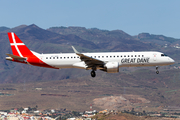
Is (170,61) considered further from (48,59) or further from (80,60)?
(48,59)

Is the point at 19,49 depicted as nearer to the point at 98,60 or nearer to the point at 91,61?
the point at 91,61

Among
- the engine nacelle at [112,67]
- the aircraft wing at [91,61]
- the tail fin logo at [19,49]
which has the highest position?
the tail fin logo at [19,49]

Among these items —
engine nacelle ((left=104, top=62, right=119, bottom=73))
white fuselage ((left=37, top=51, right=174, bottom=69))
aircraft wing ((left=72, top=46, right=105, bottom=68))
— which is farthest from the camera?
white fuselage ((left=37, top=51, right=174, bottom=69))

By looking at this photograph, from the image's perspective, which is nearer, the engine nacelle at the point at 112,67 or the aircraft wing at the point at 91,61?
the aircraft wing at the point at 91,61

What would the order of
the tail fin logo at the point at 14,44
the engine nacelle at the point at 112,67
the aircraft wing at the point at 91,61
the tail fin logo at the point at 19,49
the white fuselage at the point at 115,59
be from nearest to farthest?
1. the aircraft wing at the point at 91,61
2. the engine nacelle at the point at 112,67
3. the white fuselage at the point at 115,59
4. the tail fin logo at the point at 19,49
5. the tail fin logo at the point at 14,44

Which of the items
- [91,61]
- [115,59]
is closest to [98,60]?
[91,61]

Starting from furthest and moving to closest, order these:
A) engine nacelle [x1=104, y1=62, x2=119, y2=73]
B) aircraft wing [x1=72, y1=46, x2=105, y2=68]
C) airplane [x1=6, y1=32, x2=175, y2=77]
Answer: airplane [x1=6, y1=32, x2=175, y2=77], engine nacelle [x1=104, y1=62, x2=119, y2=73], aircraft wing [x1=72, y1=46, x2=105, y2=68]

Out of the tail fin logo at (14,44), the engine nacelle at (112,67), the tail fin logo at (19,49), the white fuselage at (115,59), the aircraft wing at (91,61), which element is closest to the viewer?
the aircraft wing at (91,61)

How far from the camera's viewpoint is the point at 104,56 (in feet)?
220

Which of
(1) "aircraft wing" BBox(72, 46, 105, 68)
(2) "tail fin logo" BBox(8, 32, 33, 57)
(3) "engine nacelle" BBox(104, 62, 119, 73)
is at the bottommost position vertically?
(3) "engine nacelle" BBox(104, 62, 119, 73)

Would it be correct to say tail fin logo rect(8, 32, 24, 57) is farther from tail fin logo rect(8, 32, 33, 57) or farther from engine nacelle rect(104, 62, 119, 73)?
engine nacelle rect(104, 62, 119, 73)

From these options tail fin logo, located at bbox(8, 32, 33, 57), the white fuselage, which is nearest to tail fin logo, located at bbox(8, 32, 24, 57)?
tail fin logo, located at bbox(8, 32, 33, 57)

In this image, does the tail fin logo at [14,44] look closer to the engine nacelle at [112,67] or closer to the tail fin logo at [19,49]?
the tail fin logo at [19,49]

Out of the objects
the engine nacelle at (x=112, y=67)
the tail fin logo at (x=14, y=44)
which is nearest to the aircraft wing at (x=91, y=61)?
the engine nacelle at (x=112, y=67)
